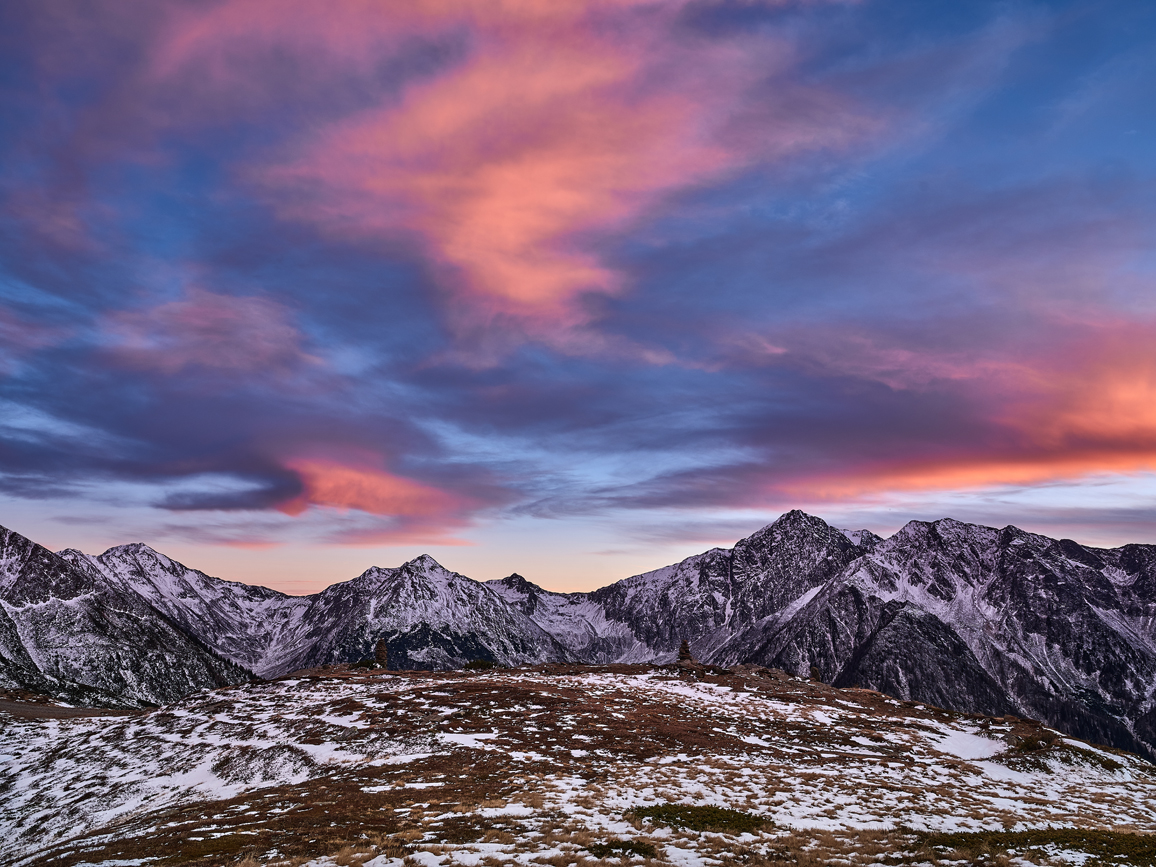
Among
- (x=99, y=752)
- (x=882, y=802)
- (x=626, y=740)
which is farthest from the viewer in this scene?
(x=99, y=752)

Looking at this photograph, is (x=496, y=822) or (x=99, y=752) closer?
(x=496, y=822)

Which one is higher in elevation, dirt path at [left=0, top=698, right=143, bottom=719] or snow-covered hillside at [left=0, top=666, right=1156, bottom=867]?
snow-covered hillside at [left=0, top=666, right=1156, bottom=867]

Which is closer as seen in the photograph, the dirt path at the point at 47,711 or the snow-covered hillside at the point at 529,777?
the snow-covered hillside at the point at 529,777

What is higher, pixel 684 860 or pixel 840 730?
pixel 684 860

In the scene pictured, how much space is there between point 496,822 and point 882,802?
68.2 ft

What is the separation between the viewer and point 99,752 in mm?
57656

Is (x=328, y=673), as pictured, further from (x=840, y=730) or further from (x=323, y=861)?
(x=323, y=861)

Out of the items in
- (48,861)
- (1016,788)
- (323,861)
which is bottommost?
(1016,788)

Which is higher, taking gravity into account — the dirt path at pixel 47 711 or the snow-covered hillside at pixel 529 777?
the snow-covered hillside at pixel 529 777

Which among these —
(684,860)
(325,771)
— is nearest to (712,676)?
(325,771)

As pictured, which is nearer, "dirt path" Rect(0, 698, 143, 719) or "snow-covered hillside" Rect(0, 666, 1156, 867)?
"snow-covered hillside" Rect(0, 666, 1156, 867)

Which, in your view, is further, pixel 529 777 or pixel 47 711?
pixel 47 711

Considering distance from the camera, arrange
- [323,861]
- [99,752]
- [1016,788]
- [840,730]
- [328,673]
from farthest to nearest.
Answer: [328,673] → [840,730] → [99,752] → [1016,788] → [323,861]

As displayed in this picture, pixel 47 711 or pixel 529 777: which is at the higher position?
pixel 529 777
